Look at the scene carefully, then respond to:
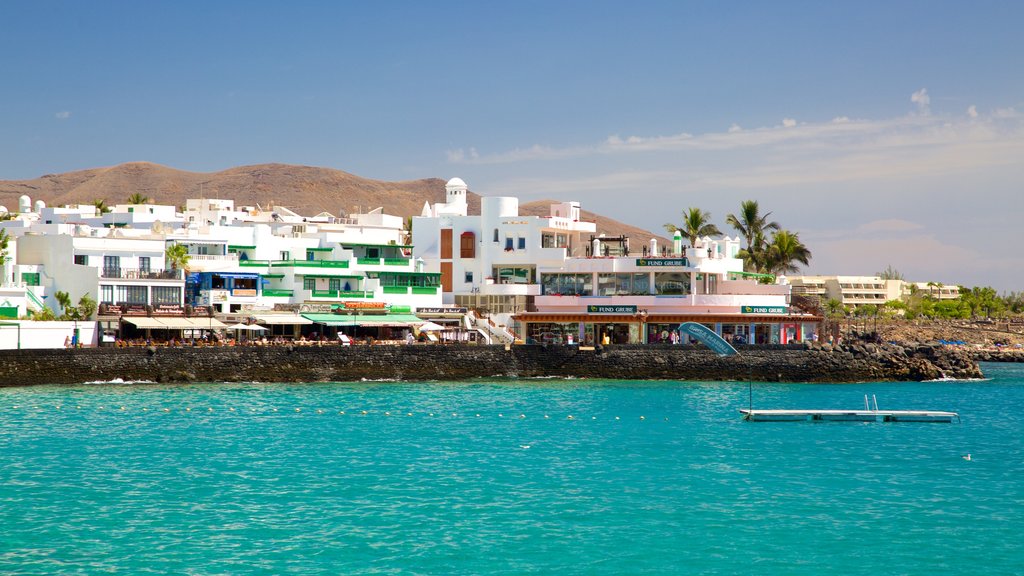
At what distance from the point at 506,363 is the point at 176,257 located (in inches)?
929

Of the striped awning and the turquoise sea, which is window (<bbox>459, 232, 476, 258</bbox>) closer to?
the striped awning

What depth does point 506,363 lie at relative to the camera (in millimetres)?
76688

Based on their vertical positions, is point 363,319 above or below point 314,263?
below

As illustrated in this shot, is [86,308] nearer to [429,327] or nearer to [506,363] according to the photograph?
[429,327]

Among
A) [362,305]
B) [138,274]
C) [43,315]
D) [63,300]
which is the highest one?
[138,274]

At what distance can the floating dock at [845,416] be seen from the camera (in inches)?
2144

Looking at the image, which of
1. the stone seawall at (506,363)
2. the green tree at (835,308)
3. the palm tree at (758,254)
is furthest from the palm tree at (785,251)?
the green tree at (835,308)

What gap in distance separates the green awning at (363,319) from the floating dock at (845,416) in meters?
32.2

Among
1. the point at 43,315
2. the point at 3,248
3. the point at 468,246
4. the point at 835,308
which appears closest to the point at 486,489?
the point at 43,315

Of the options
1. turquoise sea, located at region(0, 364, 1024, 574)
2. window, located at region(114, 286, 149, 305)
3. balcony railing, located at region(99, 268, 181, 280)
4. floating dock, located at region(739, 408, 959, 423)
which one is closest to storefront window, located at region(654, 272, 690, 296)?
turquoise sea, located at region(0, 364, 1024, 574)

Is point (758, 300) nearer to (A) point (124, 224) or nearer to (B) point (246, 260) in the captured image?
(B) point (246, 260)

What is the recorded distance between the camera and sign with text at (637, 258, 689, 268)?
274ft

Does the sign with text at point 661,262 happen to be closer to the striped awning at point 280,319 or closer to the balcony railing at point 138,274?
the striped awning at point 280,319

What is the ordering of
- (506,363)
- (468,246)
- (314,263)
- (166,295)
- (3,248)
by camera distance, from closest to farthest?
(3,248), (166,295), (506,363), (314,263), (468,246)
